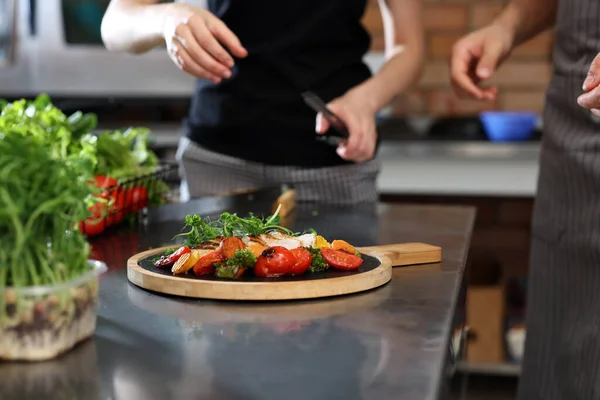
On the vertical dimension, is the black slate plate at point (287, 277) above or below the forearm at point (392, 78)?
below

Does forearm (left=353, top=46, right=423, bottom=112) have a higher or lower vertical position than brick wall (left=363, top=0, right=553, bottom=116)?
→ higher

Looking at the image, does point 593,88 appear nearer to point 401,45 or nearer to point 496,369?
point 401,45

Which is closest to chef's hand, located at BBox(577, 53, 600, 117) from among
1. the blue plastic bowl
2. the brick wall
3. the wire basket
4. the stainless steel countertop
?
the stainless steel countertop

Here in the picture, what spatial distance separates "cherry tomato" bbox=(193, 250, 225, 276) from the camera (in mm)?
914

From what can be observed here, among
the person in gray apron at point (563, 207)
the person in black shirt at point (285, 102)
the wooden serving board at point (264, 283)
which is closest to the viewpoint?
the wooden serving board at point (264, 283)

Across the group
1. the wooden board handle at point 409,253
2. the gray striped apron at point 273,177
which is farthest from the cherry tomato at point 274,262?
the gray striped apron at point 273,177

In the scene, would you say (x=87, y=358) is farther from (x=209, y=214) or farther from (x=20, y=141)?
(x=209, y=214)


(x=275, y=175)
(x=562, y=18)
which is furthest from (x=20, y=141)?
(x=562, y=18)

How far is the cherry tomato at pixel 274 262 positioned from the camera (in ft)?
2.94

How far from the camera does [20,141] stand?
69 cm

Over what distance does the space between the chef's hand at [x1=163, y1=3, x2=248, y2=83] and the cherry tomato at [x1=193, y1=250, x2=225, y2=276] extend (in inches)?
14.1

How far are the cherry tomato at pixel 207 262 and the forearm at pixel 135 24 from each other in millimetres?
460

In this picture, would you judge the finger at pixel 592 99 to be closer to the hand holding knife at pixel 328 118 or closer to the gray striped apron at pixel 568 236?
A: the gray striped apron at pixel 568 236

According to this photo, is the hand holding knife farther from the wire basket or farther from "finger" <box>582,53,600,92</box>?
"finger" <box>582,53,600,92</box>
